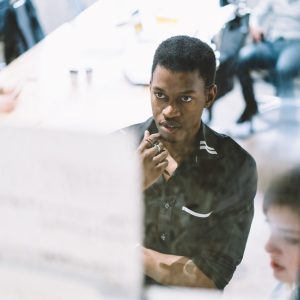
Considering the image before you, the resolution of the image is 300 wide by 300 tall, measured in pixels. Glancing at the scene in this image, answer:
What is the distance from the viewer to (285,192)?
0.68 metres

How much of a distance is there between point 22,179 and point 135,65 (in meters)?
0.26

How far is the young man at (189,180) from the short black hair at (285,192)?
0.02 meters

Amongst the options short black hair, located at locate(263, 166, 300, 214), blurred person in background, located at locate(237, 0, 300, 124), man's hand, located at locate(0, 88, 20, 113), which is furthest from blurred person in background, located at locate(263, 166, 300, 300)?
man's hand, located at locate(0, 88, 20, 113)

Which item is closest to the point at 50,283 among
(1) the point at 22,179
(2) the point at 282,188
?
(1) the point at 22,179

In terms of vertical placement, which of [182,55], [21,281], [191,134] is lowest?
[21,281]

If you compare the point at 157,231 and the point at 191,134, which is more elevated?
the point at 191,134

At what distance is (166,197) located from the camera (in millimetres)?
728

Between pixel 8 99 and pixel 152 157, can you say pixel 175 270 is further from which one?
pixel 8 99

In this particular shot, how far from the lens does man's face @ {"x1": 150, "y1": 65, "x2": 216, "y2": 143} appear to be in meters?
0.67

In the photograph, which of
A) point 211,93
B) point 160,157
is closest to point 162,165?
point 160,157

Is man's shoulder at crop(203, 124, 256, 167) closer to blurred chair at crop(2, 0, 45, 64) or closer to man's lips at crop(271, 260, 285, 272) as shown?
man's lips at crop(271, 260, 285, 272)

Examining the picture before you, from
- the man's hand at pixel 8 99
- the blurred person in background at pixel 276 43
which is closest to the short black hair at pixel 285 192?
the blurred person in background at pixel 276 43

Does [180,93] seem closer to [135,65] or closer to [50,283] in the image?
[135,65]

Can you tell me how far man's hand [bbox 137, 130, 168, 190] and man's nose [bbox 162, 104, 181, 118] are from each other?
0.13 feet
